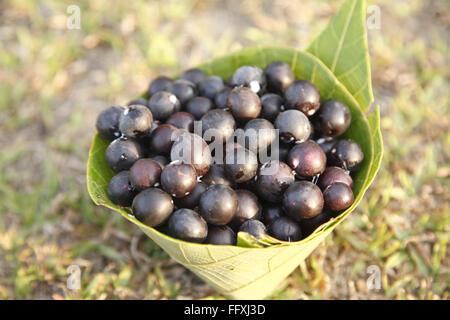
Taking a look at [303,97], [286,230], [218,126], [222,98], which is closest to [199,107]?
[222,98]

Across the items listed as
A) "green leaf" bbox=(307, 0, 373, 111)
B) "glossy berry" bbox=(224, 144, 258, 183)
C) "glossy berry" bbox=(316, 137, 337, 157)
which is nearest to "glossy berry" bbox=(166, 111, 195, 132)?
"glossy berry" bbox=(224, 144, 258, 183)

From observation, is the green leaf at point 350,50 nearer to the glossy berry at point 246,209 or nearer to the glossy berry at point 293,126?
the glossy berry at point 293,126

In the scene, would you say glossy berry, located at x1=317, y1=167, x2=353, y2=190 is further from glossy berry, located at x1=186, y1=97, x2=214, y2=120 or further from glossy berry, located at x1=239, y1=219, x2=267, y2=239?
glossy berry, located at x1=186, y1=97, x2=214, y2=120

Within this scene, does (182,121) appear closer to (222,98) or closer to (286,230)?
(222,98)

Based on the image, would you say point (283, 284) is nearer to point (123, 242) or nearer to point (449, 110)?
point (123, 242)

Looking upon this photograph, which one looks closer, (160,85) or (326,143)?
(326,143)

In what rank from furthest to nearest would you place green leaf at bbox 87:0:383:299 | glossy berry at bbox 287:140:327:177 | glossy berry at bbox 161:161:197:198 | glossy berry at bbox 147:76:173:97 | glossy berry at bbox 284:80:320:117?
1. glossy berry at bbox 147:76:173:97
2. glossy berry at bbox 284:80:320:117
3. glossy berry at bbox 287:140:327:177
4. glossy berry at bbox 161:161:197:198
5. green leaf at bbox 87:0:383:299
